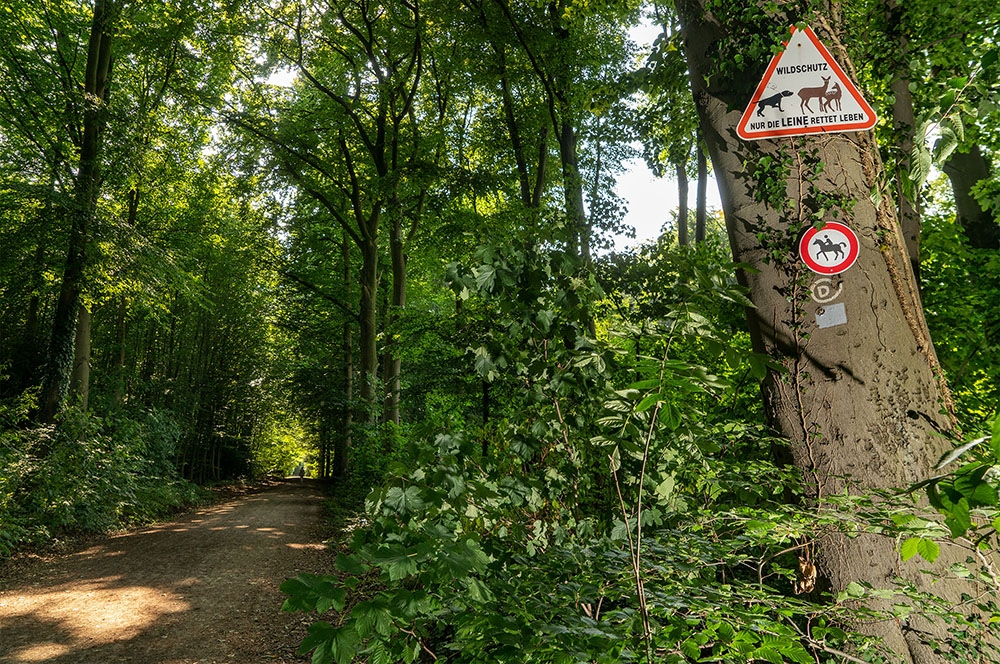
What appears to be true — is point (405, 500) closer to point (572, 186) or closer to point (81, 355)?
point (572, 186)

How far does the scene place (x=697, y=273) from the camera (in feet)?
5.59

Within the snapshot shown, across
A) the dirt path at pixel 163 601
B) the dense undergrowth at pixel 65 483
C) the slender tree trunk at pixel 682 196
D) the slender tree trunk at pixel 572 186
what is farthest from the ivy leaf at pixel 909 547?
the slender tree trunk at pixel 682 196

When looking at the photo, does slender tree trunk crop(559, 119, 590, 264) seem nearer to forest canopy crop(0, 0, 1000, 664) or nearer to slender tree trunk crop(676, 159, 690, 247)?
forest canopy crop(0, 0, 1000, 664)

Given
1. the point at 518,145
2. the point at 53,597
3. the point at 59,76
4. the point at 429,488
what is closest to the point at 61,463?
the point at 53,597

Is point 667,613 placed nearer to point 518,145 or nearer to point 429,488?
point 429,488

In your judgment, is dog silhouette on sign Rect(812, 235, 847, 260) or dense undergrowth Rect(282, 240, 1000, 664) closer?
dense undergrowth Rect(282, 240, 1000, 664)

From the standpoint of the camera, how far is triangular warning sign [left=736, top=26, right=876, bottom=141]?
7.89 feet

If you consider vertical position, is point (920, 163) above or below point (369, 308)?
below

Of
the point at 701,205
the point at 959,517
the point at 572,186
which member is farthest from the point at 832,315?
the point at 701,205

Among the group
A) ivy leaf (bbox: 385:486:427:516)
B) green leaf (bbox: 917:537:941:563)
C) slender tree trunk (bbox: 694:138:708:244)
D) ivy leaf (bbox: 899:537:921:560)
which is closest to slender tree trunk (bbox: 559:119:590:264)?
slender tree trunk (bbox: 694:138:708:244)

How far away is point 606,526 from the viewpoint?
8.05 feet

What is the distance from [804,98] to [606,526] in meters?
2.07

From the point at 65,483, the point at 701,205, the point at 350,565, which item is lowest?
the point at 65,483

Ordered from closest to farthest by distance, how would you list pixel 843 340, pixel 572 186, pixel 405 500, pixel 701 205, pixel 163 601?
pixel 405 500 < pixel 843 340 < pixel 163 601 < pixel 572 186 < pixel 701 205
